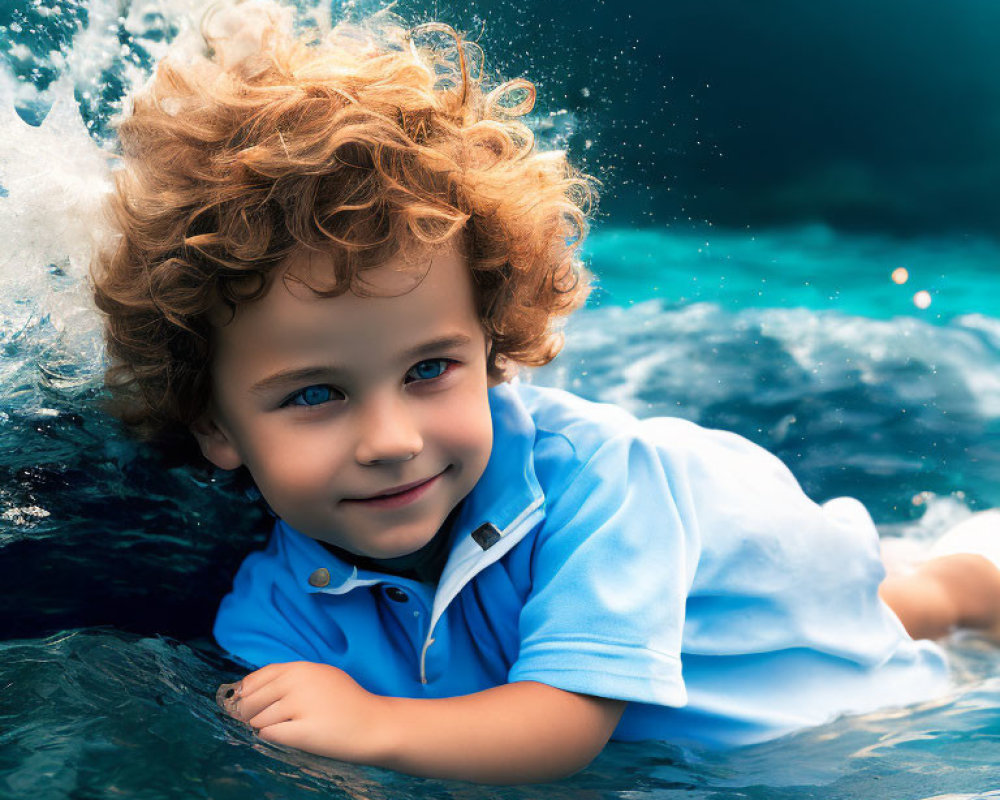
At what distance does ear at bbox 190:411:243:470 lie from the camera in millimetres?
1621

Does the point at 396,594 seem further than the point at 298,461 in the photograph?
Yes

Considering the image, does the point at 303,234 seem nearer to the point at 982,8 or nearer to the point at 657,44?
the point at 657,44

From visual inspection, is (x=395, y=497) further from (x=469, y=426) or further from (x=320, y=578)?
(x=320, y=578)

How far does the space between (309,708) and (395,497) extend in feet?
0.97

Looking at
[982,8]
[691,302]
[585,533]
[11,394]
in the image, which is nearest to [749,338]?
[691,302]

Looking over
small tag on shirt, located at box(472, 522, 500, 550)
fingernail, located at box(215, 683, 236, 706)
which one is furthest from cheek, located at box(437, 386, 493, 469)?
fingernail, located at box(215, 683, 236, 706)

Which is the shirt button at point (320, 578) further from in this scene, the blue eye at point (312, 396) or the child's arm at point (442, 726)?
the blue eye at point (312, 396)

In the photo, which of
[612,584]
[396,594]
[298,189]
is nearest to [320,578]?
[396,594]

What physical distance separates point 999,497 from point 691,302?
1043 millimetres

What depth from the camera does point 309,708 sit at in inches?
56.0

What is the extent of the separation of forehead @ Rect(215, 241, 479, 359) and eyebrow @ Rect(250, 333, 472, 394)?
0.04ft

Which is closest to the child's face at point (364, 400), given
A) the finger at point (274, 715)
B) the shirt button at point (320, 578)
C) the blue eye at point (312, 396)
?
the blue eye at point (312, 396)

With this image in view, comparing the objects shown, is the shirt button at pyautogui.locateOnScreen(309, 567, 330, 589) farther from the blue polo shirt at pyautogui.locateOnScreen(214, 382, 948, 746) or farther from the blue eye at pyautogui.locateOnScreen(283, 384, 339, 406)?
the blue eye at pyautogui.locateOnScreen(283, 384, 339, 406)

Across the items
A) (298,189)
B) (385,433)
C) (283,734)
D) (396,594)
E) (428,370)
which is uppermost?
(298,189)
